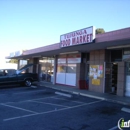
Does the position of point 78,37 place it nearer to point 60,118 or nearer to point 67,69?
point 67,69

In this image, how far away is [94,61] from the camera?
12.9m

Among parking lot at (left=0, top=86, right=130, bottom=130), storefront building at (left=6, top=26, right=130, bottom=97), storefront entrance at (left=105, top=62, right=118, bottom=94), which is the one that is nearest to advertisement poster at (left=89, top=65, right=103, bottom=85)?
storefront building at (left=6, top=26, right=130, bottom=97)

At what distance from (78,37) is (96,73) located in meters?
3.46

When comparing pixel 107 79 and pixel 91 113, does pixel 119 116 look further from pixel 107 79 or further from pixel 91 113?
pixel 107 79

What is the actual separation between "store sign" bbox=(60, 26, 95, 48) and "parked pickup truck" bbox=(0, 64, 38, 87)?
5641 mm

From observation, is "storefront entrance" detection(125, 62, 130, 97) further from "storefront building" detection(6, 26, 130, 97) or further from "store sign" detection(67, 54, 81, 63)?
"store sign" detection(67, 54, 81, 63)

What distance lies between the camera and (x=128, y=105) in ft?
28.4

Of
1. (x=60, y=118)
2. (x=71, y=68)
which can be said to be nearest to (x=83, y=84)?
(x=71, y=68)

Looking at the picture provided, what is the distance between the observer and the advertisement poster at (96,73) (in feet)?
40.3

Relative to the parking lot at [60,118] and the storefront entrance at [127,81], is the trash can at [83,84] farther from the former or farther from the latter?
the parking lot at [60,118]

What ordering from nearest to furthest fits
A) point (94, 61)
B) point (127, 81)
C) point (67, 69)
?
point (127, 81)
point (94, 61)
point (67, 69)

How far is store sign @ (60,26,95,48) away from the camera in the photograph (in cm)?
991

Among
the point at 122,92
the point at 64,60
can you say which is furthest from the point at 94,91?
the point at 64,60

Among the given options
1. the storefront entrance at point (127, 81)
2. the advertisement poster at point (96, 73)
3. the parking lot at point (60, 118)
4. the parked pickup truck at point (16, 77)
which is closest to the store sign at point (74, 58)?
the advertisement poster at point (96, 73)
